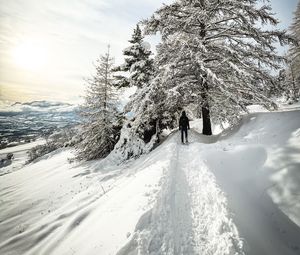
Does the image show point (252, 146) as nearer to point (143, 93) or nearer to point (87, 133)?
point (143, 93)

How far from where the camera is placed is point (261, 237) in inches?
182

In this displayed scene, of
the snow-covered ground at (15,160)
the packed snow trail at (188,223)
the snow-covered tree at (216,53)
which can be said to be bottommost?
the snow-covered ground at (15,160)

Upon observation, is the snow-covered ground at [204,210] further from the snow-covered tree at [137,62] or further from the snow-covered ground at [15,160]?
the snow-covered ground at [15,160]

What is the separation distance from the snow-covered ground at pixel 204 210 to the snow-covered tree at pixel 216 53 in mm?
2339

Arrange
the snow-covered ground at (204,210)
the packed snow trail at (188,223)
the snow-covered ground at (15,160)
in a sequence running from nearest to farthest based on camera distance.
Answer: the packed snow trail at (188,223)
the snow-covered ground at (204,210)
the snow-covered ground at (15,160)

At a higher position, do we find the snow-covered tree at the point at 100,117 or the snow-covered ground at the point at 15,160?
the snow-covered tree at the point at 100,117

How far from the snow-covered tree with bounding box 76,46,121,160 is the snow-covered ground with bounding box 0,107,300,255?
9.95 meters

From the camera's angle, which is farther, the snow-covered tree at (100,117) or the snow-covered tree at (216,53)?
the snow-covered tree at (100,117)

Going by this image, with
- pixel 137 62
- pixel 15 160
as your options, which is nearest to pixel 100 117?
pixel 137 62

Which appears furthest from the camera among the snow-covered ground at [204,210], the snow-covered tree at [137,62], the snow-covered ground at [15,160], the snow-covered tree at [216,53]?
the snow-covered ground at [15,160]

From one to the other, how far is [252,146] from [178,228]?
491 cm

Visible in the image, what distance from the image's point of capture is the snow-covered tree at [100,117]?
19672 mm

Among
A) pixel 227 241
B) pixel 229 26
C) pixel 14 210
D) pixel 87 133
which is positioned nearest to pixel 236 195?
pixel 227 241

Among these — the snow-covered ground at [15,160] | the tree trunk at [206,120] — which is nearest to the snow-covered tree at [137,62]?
the tree trunk at [206,120]
